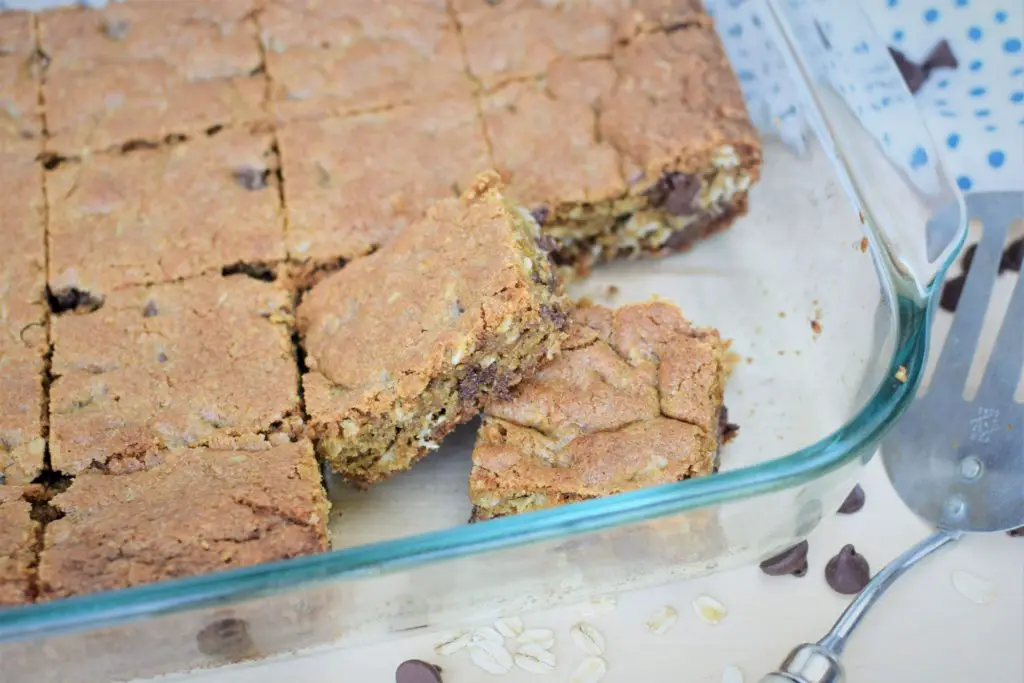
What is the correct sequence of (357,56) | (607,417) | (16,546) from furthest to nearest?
(357,56) → (607,417) → (16,546)

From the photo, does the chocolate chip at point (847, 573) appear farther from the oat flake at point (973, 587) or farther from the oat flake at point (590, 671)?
the oat flake at point (590, 671)

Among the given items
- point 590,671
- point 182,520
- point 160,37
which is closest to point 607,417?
point 590,671

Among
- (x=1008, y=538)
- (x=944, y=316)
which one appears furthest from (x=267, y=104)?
(x=1008, y=538)

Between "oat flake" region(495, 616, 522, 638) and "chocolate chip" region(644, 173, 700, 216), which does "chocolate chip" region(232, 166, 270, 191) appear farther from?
"oat flake" region(495, 616, 522, 638)

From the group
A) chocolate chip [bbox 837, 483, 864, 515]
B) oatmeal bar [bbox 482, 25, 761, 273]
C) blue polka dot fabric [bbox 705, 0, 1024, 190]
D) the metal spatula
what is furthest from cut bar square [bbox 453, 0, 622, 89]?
chocolate chip [bbox 837, 483, 864, 515]

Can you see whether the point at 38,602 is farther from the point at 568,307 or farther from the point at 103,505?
the point at 568,307

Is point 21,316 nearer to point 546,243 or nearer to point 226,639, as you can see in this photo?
point 226,639
